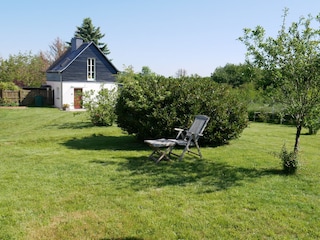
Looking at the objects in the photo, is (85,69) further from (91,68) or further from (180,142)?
(180,142)

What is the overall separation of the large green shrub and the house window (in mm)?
20318

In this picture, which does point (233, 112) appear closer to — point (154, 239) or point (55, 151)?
point (55, 151)

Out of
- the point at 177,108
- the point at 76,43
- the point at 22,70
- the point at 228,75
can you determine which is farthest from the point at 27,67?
the point at 177,108

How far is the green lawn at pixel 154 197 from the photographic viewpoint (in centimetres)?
381

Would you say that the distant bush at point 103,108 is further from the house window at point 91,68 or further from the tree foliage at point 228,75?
the tree foliage at point 228,75

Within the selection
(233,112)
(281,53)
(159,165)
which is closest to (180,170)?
(159,165)

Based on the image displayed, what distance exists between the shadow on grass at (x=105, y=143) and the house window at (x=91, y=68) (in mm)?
18722

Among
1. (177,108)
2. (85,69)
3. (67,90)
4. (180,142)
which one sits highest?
(85,69)

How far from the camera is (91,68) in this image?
29219 mm

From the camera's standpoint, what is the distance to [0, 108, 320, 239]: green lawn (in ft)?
12.5

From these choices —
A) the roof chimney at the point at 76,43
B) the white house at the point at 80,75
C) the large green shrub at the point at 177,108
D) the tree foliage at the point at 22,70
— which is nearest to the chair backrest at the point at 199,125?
the large green shrub at the point at 177,108

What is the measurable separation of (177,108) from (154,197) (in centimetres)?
472

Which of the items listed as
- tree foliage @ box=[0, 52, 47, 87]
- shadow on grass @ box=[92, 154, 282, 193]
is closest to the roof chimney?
tree foliage @ box=[0, 52, 47, 87]

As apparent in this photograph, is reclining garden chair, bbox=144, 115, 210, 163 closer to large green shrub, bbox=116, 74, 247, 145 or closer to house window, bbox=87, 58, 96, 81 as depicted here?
large green shrub, bbox=116, 74, 247, 145
